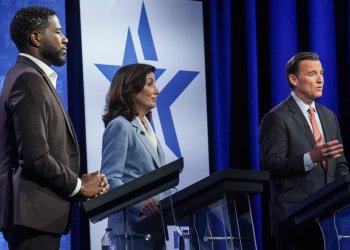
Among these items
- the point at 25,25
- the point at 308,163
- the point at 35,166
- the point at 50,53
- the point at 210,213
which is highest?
the point at 25,25

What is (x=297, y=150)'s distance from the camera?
4172 millimetres

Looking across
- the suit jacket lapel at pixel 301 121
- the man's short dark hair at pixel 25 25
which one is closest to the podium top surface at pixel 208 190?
the man's short dark hair at pixel 25 25

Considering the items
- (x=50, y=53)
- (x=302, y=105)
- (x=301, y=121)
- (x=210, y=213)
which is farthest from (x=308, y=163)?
(x=50, y=53)

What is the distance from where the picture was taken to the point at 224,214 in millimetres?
2602

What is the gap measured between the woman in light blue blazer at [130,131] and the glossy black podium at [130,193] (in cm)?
92

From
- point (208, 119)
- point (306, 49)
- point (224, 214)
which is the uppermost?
point (306, 49)

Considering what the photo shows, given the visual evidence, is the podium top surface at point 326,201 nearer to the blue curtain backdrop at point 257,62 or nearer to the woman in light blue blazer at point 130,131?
the woman in light blue blazer at point 130,131

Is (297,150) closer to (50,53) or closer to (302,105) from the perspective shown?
(302,105)

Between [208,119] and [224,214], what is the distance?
3.10 m

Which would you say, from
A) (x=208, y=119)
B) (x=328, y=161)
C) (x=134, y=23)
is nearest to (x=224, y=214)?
(x=328, y=161)

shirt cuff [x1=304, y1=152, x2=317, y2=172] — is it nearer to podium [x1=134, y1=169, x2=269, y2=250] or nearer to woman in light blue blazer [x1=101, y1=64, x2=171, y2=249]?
woman in light blue blazer [x1=101, y1=64, x2=171, y2=249]

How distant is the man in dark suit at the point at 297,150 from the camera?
3.98 m

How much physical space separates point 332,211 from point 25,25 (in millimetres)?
1444

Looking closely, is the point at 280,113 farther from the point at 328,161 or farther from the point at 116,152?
the point at 116,152
